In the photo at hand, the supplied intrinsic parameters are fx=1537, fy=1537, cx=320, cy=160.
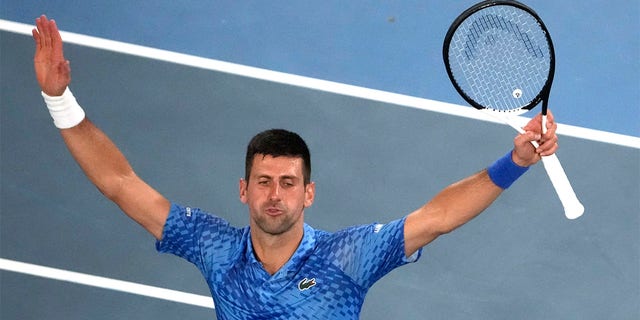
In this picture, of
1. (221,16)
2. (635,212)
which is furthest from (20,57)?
(635,212)

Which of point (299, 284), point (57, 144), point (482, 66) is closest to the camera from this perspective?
point (299, 284)

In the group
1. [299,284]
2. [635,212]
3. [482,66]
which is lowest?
[299,284]

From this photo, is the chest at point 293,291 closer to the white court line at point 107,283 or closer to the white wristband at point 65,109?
the white wristband at point 65,109

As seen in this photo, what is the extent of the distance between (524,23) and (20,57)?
3.37 meters

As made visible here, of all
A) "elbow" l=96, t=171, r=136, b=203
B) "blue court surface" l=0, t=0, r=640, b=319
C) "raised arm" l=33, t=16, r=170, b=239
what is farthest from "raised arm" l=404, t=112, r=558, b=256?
"blue court surface" l=0, t=0, r=640, b=319

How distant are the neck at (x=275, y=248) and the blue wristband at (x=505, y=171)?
2.94 feet

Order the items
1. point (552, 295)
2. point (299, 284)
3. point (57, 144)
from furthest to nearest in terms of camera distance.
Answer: point (57, 144) < point (552, 295) < point (299, 284)

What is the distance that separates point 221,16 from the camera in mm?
10352

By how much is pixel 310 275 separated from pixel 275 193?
1.40 ft

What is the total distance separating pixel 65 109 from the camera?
6680 mm

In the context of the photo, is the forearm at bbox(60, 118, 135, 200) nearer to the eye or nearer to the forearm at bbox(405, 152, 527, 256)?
the eye

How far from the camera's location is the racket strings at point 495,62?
318 inches

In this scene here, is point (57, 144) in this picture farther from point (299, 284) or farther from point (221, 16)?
point (299, 284)

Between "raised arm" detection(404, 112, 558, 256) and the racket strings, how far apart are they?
1283mm
